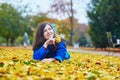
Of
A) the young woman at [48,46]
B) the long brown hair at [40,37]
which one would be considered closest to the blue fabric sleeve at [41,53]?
the young woman at [48,46]

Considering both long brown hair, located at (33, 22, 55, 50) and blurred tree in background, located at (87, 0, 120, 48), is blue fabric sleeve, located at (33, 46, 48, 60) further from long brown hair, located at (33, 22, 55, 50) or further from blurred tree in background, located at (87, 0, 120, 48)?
blurred tree in background, located at (87, 0, 120, 48)

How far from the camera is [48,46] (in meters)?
6.90

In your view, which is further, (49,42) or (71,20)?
(71,20)

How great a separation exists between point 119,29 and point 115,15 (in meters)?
1.32

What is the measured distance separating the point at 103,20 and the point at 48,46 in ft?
73.1

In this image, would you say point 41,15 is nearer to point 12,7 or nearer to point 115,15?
point 12,7

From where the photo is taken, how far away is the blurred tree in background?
28156 millimetres

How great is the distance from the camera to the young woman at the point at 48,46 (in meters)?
6.69

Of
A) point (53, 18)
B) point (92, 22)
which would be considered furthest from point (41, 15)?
point (92, 22)

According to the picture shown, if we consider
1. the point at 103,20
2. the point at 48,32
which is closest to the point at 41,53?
the point at 48,32

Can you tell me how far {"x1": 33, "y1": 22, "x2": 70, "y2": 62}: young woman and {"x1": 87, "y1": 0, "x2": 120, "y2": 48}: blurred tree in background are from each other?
20.7 m

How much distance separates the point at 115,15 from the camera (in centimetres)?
2836

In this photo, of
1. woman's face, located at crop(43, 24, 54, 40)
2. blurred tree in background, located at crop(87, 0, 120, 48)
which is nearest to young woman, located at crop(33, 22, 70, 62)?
woman's face, located at crop(43, 24, 54, 40)

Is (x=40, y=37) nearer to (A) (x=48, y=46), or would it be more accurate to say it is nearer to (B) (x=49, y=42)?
(A) (x=48, y=46)
